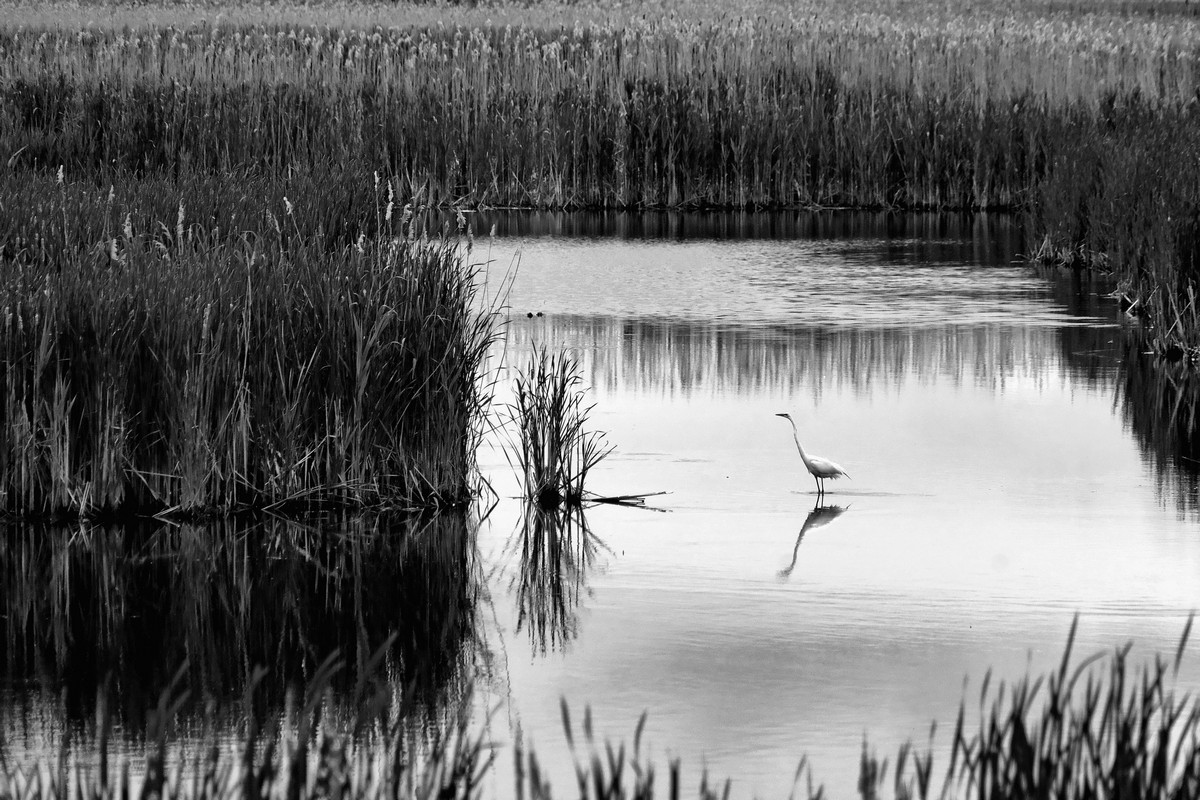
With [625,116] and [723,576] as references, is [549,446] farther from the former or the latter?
[625,116]

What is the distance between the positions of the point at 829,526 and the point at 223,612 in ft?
7.42

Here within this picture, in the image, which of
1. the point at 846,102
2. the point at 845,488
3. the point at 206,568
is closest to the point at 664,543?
the point at 845,488

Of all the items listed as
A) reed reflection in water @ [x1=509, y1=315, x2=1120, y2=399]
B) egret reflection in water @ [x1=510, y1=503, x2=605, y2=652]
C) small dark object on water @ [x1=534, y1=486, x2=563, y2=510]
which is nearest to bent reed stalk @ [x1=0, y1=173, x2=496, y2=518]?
small dark object on water @ [x1=534, y1=486, x2=563, y2=510]

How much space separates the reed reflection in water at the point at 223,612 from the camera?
15.1 ft

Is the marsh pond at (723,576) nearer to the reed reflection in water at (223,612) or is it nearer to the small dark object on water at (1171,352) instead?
the reed reflection in water at (223,612)

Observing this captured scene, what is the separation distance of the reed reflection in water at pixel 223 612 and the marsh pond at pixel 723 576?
0.6 inches

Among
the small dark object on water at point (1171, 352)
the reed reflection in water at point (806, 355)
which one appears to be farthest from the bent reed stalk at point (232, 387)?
the small dark object on water at point (1171, 352)

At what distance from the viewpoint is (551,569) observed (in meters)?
5.95

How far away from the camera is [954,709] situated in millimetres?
4418

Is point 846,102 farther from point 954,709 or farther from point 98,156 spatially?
point 954,709

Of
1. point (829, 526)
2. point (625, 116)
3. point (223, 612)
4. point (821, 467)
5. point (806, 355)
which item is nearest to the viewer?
point (223, 612)

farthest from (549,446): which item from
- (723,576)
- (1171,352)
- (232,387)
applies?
(1171,352)

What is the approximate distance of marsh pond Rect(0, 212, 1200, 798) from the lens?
175 inches

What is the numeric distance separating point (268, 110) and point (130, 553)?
12377 millimetres
